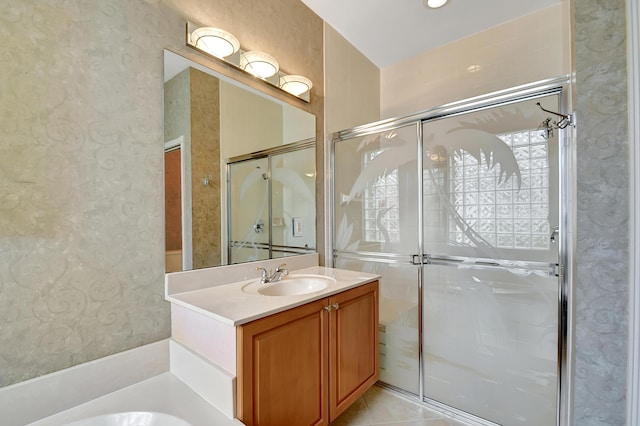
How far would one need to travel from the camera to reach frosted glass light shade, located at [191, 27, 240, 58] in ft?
4.66

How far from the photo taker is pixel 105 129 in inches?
44.3

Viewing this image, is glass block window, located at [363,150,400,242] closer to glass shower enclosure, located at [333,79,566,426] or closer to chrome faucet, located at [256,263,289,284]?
glass shower enclosure, located at [333,79,566,426]

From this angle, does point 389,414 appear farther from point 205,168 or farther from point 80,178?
point 80,178

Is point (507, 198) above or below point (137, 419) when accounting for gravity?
above

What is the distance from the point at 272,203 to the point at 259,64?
0.88m

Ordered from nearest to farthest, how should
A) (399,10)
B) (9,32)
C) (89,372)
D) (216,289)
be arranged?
1. (9,32)
2. (89,372)
3. (216,289)
4. (399,10)

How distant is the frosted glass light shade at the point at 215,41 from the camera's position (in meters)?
1.42

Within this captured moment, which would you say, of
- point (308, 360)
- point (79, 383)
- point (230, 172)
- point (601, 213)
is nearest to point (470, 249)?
point (601, 213)

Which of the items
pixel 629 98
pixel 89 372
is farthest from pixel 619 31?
pixel 89 372

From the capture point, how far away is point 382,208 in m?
2.20

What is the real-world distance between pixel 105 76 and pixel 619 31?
1.83 meters

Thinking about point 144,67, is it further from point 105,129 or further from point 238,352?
point 238,352

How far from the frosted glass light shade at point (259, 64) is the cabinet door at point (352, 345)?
4.72 feet

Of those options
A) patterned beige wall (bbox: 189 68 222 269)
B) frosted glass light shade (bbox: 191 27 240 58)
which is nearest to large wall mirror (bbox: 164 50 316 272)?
patterned beige wall (bbox: 189 68 222 269)
